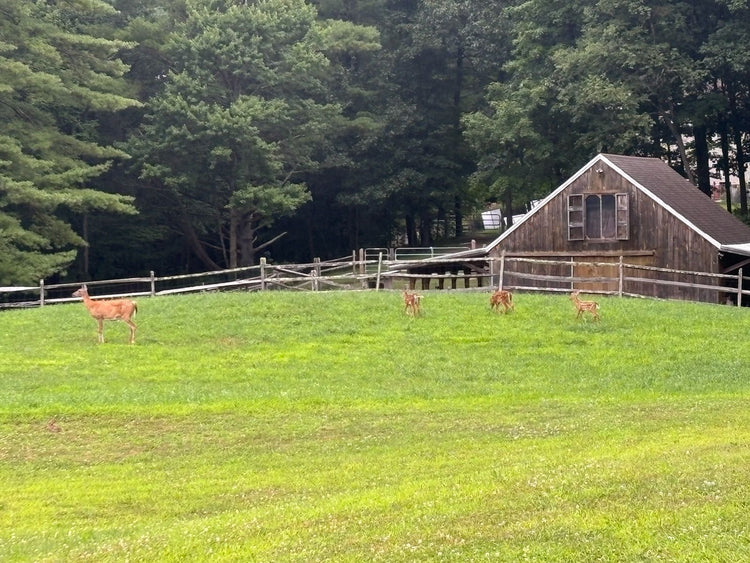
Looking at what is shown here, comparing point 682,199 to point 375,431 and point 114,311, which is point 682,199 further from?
point 375,431

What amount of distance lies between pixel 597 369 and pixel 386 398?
464 cm

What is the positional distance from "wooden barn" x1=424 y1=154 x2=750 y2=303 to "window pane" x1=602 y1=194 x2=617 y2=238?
0.10 feet

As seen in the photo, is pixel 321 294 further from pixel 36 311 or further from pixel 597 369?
pixel 597 369

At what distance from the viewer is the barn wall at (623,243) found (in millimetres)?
29734

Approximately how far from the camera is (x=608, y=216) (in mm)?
31516

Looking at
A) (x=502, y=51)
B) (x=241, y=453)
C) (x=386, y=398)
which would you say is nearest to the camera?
(x=241, y=453)

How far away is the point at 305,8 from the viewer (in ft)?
157

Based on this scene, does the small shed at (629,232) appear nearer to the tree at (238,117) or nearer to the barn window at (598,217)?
the barn window at (598,217)

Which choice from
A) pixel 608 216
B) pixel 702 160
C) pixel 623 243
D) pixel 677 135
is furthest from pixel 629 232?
pixel 702 160

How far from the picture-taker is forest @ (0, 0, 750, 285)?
3850 centimetres

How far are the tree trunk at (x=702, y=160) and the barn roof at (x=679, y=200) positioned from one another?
11381 mm

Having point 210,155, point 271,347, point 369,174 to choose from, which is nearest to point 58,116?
point 210,155

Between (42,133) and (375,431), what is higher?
(42,133)

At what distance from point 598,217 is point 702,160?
56.9 feet
